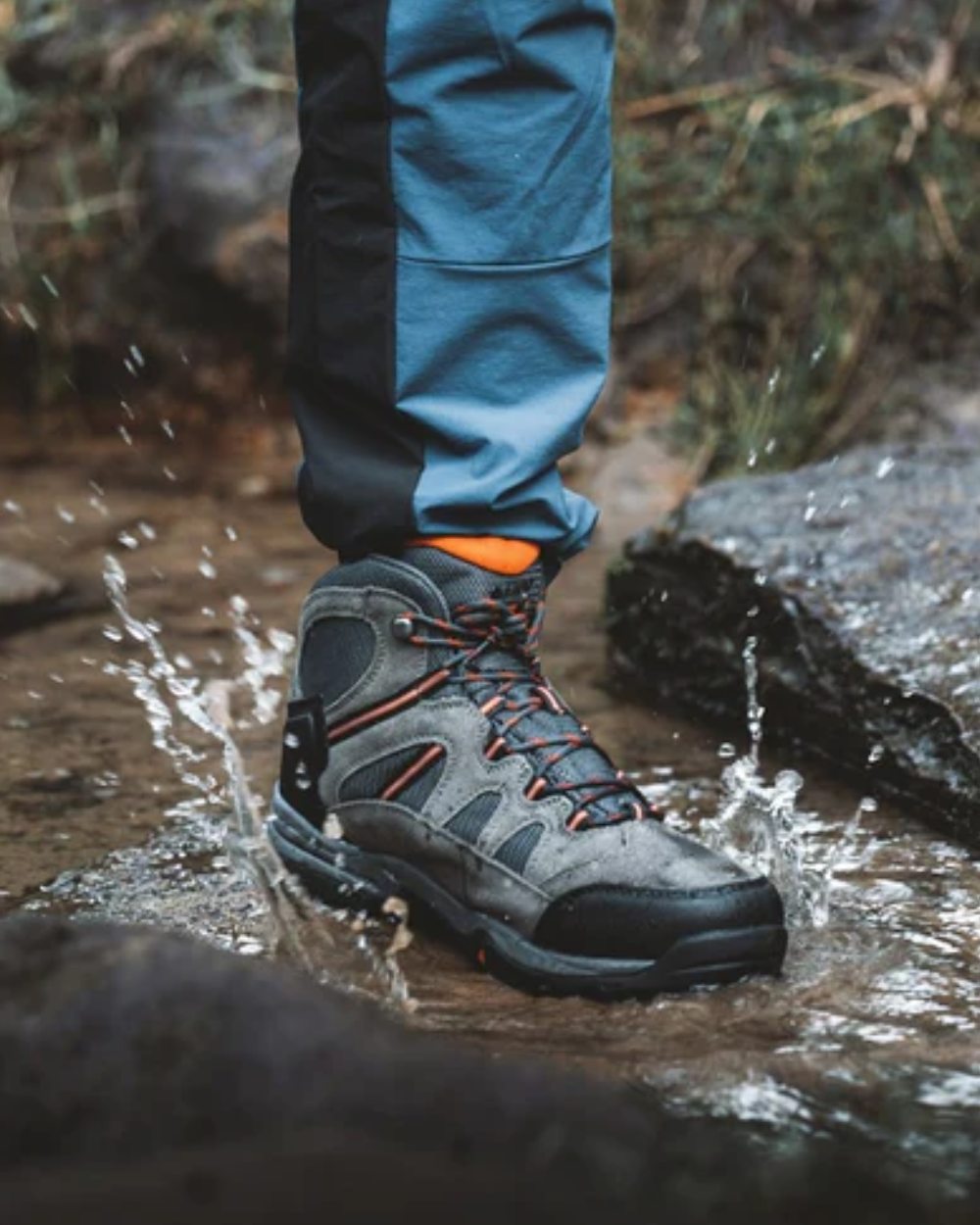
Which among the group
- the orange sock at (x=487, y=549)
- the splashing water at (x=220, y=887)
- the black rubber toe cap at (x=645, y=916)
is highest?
the orange sock at (x=487, y=549)

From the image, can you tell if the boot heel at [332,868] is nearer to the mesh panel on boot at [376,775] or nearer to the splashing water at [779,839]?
the mesh panel on boot at [376,775]

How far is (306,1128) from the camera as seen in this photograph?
3.44 ft

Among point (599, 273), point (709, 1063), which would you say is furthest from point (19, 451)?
point (709, 1063)

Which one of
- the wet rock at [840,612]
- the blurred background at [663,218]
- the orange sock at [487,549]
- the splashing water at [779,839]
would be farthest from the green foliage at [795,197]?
the orange sock at [487,549]

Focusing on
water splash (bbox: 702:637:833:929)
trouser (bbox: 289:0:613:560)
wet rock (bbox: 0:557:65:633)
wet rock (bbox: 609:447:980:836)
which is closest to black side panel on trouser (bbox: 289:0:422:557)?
trouser (bbox: 289:0:613:560)

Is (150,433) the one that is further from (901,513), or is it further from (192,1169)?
(192,1169)

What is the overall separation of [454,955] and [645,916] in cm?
21

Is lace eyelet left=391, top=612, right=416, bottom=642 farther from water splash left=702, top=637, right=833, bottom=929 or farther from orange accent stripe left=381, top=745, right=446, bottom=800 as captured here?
water splash left=702, top=637, right=833, bottom=929

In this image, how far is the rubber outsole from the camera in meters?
1.53

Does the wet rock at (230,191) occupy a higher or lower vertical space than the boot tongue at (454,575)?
higher

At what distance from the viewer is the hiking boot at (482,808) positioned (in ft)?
5.09

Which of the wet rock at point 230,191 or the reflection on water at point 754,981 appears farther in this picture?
the wet rock at point 230,191

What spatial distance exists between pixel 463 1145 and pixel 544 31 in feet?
3.35

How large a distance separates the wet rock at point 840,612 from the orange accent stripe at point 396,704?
26.1 inches
